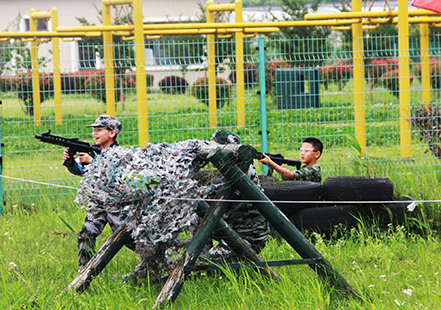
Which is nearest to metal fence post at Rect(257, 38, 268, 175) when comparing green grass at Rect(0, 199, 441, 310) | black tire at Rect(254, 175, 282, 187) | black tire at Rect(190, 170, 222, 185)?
black tire at Rect(254, 175, 282, 187)

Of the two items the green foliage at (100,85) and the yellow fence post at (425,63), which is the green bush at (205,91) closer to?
the green foliage at (100,85)

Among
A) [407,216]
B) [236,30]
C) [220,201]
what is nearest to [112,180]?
[220,201]

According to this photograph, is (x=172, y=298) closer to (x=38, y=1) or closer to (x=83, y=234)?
(x=83, y=234)

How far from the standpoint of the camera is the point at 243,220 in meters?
3.74

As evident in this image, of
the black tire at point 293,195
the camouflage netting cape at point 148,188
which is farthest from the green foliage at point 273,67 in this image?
the camouflage netting cape at point 148,188

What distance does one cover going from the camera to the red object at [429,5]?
16.9ft

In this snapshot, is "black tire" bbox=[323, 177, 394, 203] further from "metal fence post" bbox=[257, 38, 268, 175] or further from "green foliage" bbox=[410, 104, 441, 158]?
"green foliage" bbox=[410, 104, 441, 158]

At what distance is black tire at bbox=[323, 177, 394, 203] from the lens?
15.5 ft

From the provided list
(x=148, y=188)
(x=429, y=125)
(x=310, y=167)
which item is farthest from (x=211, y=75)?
(x=148, y=188)

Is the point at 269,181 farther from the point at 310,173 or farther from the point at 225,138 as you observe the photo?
the point at 225,138

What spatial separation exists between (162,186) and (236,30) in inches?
293

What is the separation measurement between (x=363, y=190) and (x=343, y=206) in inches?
9.9

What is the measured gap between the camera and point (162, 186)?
9.71 feet

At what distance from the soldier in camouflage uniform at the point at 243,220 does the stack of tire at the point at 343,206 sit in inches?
35.1
